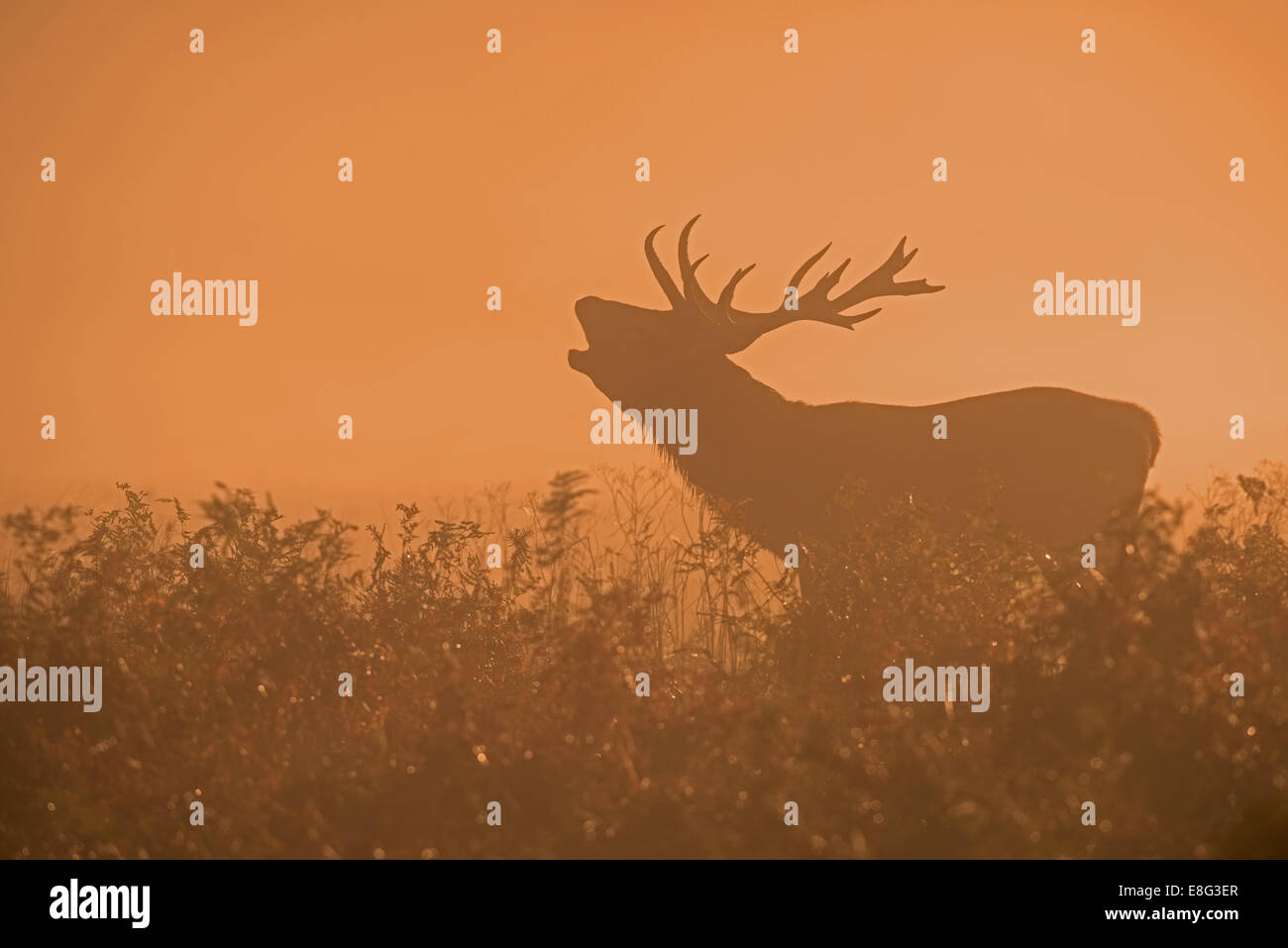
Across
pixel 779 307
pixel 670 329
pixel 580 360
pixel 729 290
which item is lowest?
pixel 580 360

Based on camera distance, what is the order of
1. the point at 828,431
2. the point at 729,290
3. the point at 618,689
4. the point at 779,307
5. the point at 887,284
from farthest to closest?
the point at 887,284 → the point at 779,307 → the point at 729,290 → the point at 828,431 → the point at 618,689

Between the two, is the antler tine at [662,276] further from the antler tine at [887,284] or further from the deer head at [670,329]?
the antler tine at [887,284]

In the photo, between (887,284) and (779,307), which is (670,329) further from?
(887,284)

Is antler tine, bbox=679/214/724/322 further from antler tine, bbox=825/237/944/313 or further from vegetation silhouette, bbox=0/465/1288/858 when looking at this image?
vegetation silhouette, bbox=0/465/1288/858

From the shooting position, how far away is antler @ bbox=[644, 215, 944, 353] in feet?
31.8

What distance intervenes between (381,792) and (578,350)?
5.51m

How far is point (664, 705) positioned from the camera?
17.4 ft

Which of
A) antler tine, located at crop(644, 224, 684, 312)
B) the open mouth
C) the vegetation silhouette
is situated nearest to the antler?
antler tine, located at crop(644, 224, 684, 312)

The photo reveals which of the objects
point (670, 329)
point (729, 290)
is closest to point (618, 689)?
point (670, 329)

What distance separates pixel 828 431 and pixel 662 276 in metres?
1.81

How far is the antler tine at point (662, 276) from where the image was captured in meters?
9.78

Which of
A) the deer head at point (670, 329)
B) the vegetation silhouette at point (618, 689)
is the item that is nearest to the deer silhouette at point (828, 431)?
the deer head at point (670, 329)

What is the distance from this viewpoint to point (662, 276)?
982cm
